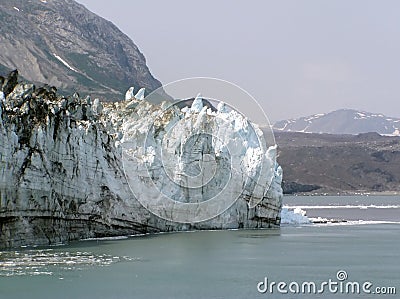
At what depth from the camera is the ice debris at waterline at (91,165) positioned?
32.4m

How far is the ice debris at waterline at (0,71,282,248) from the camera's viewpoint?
106 feet

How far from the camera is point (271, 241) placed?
3984 cm

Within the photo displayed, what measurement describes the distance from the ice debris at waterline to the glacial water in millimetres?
1225

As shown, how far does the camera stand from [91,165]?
122 ft

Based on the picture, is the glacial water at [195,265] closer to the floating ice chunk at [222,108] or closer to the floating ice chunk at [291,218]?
the floating ice chunk at [291,218]

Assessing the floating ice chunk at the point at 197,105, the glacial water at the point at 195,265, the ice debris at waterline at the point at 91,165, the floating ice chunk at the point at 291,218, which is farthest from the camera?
the floating ice chunk at the point at 291,218

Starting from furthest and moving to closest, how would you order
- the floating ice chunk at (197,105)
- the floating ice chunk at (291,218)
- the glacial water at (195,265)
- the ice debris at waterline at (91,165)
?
the floating ice chunk at (291,218) < the floating ice chunk at (197,105) < the ice debris at waterline at (91,165) < the glacial water at (195,265)

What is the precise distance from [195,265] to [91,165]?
8963mm

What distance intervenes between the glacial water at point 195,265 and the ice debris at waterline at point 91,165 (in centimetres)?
123

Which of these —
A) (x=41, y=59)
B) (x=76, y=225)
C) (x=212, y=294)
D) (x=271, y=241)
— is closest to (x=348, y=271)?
(x=212, y=294)

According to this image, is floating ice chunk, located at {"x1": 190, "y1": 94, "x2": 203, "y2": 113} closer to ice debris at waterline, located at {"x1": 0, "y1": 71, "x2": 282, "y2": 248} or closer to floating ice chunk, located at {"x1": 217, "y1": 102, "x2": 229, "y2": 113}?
ice debris at waterline, located at {"x1": 0, "y1": 71, "x2": 282, "y2": 248}

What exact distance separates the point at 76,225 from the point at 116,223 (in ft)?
11.0

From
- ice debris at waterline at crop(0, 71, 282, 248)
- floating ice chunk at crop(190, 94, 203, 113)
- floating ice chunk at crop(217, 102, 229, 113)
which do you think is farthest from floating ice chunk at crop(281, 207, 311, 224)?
floating ice chunk at crop(190, 94, 203, 113)

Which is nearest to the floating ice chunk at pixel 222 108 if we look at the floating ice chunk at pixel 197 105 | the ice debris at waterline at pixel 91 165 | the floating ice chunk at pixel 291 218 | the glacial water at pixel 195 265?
the ice debris at waterline at pixel 91 165
